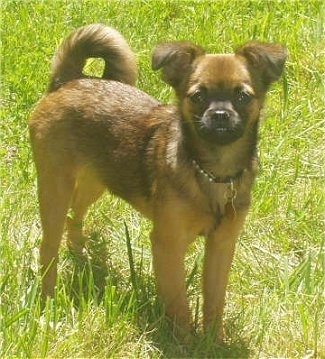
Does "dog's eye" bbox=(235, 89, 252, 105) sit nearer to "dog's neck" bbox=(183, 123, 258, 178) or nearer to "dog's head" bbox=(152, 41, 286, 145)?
"dog's head" bbox=(152, 41, 286, 145)

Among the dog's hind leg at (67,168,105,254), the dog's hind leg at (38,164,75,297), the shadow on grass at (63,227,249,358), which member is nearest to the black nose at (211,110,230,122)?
the shadow on grass at (63,227,249,358)

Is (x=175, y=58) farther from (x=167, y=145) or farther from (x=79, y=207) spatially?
(x=79, y=207)

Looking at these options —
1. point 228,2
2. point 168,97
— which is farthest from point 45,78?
point 228,2

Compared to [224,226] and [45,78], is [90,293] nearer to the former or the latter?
[224,226]

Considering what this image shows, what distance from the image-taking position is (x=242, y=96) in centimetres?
410

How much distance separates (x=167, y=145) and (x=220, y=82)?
1.52 ft

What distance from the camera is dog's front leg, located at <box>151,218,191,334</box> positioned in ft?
13.7

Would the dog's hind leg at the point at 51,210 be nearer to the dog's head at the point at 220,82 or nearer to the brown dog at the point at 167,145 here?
the brown dog at the point at 167,145

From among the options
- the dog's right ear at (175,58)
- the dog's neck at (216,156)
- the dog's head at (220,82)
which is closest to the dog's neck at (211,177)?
the dog's neck at (216,156)

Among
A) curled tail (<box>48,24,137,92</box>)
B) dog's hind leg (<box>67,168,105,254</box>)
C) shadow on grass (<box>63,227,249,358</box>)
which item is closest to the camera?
shadow on grass (<box>63,227,249,358</box>)

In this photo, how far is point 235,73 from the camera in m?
4.12

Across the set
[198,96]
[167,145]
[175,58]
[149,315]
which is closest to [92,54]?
[175,58]

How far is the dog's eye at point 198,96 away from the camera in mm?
4113

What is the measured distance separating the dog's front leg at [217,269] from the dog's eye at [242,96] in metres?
0.52
